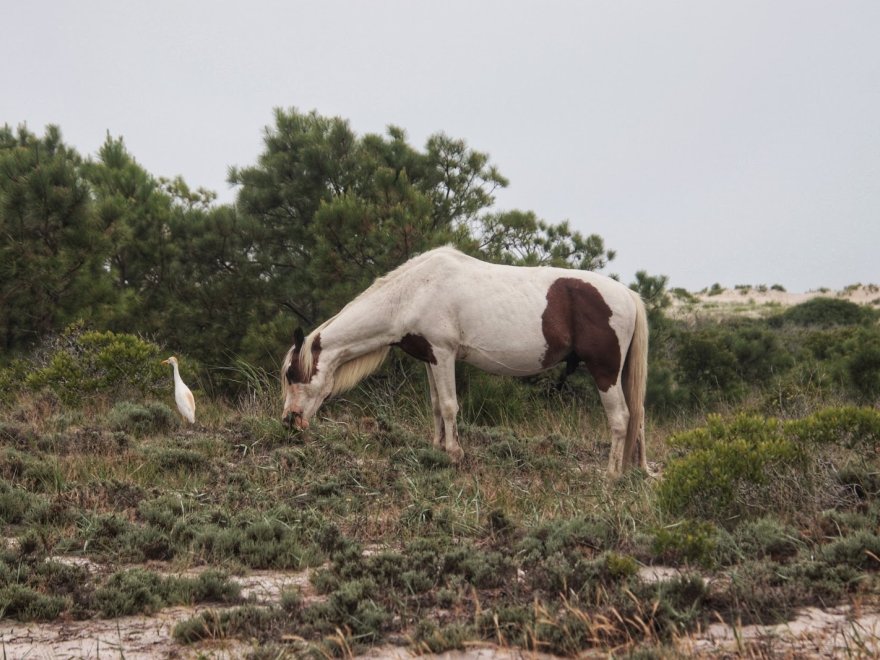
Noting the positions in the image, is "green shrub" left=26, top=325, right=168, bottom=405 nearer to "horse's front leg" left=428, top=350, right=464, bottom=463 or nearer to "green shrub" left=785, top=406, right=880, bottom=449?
"horse's front leg" left=428, top=350, right=464, bottom=463

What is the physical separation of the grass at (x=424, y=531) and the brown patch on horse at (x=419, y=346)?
35.4 inches

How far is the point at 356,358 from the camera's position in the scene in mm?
8266

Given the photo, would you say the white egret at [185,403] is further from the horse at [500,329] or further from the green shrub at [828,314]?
the green shrub at [828,314]

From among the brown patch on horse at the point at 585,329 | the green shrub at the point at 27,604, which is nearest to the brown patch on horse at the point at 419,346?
the brown patch on horse at the point at 585,329

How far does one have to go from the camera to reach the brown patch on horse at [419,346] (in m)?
7.87

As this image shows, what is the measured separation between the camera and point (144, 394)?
10438 mm

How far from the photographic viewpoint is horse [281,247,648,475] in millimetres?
7773

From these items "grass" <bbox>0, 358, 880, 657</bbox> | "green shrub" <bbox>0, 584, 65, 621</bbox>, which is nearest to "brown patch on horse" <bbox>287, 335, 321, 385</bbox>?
"grass" <bbox>0, 358, 880, 657</bbox>

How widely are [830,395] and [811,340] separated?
5393mm

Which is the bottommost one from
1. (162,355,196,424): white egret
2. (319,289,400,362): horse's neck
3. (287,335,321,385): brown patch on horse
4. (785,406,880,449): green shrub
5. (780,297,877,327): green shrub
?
(780,297,877,327): green shrub

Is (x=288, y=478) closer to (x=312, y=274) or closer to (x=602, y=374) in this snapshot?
(x=602, y=374)

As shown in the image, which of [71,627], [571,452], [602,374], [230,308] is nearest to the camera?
[71,627]

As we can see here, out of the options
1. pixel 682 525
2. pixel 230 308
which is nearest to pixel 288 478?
pixel 682 525

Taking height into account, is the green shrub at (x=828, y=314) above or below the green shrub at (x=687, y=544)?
below
